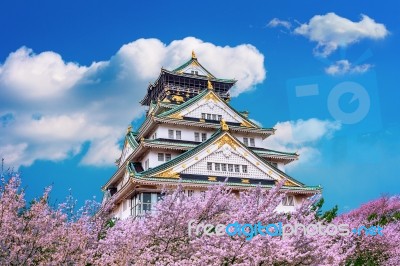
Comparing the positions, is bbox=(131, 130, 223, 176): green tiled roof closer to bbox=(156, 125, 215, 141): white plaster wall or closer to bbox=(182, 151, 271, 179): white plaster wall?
bbox=(182, 151, 271, 179): white plaster wall

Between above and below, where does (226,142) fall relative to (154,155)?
above

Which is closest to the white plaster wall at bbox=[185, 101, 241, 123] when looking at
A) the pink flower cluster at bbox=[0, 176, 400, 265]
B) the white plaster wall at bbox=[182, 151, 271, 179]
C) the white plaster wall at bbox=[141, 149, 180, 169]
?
the white plaster wall at bbox=[141, 149, 180, 169]

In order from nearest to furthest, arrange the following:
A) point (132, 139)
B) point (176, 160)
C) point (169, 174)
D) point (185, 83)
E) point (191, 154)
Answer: point (169, 174)
point (176, 160)
point (191, 154)
point (132, 139)
point (185, 83)

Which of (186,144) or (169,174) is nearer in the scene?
(169,174)

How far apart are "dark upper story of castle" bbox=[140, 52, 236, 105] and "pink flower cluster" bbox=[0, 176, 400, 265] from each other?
28972 mm

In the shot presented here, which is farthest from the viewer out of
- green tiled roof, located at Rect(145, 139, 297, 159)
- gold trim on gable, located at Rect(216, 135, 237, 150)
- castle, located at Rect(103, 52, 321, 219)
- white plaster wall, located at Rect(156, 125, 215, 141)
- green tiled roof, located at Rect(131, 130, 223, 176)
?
white plaster wall, located at Rect(156, 125, 215, 141)

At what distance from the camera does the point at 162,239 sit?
12.3m

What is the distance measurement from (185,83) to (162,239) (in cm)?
3221

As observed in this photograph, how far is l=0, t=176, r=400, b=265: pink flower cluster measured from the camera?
10.6m

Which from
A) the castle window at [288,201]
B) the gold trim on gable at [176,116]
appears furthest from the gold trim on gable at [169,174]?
the castle window at [288,201]

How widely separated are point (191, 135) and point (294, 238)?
82.2ft

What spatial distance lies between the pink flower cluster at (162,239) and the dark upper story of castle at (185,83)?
2897 centimetres

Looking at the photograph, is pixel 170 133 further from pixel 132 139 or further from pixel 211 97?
pixel 211 97

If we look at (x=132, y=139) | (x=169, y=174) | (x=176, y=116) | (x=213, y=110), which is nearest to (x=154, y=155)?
(x=169, y=174)
